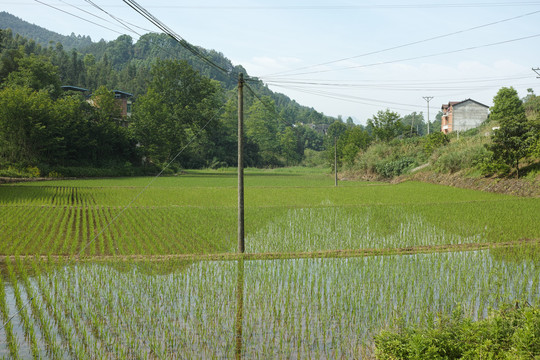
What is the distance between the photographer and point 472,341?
5125mm

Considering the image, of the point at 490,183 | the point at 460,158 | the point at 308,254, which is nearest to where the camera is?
→ the point at 308,254

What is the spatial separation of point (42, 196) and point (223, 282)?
1764 cm

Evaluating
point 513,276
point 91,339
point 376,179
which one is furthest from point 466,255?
point 376,179

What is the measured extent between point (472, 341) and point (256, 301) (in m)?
3.68

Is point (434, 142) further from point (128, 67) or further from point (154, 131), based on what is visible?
point (128, 67)

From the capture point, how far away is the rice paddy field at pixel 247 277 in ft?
20.3

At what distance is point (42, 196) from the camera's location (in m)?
23.3

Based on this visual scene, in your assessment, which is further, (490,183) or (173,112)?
(173,112)

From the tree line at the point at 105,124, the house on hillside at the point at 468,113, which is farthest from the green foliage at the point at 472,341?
the house on hillside at the point at 468,113

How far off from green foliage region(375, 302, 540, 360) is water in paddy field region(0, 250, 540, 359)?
0.69m

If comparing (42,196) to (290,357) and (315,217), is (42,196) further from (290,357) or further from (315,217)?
(290,357)

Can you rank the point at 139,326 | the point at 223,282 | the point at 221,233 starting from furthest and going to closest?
the point at 221,233 < the point at 223,282 < the point at 139,326

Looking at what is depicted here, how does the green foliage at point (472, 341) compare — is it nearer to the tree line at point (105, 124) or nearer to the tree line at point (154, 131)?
the tree line at point (154, 131)

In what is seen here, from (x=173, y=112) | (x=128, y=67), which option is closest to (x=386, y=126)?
(x=173, y=112)
